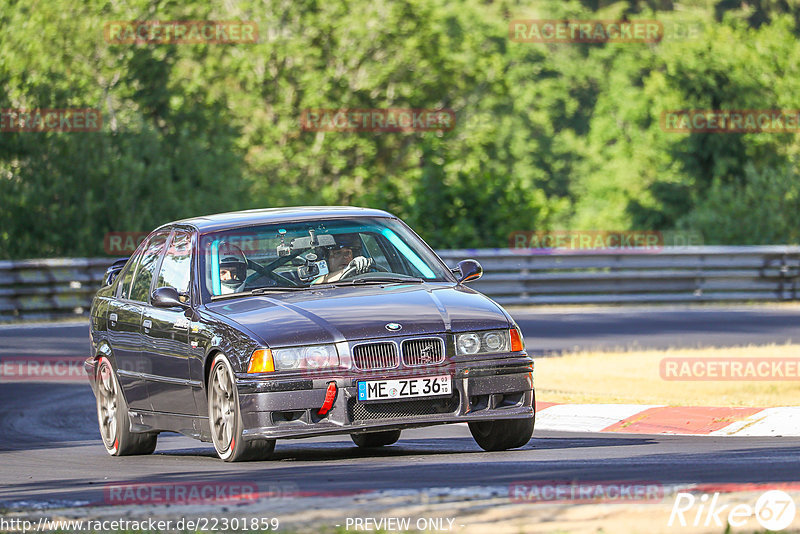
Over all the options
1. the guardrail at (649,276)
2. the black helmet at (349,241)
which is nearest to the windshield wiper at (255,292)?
the black helmet at (349,241)

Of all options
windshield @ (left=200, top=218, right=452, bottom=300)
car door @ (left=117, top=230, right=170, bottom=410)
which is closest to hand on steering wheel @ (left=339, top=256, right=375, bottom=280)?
windshield @ (left=200, top=218, right=452, bottom=300)

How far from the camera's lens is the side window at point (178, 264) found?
32.1 ft

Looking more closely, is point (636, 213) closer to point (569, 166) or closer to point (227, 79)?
point (227, 79)

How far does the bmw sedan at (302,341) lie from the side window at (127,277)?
4cm

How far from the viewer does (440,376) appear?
28.0ft

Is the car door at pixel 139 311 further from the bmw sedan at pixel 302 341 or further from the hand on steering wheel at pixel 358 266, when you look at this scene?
the hand on steering wheel at pixel 358 266

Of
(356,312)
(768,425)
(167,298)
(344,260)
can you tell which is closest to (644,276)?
(768,425)

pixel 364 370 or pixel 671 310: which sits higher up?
pixel 364 370

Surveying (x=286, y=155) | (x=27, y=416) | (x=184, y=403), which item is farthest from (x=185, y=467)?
(x=286, y=155)

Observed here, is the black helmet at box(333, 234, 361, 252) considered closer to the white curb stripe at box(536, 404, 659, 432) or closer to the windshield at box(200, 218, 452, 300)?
the windshield at box(200, 218, 452, 300)

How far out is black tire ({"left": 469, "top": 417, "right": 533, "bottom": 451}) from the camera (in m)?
9.08

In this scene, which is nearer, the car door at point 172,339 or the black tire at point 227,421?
the black tire at point 227,421

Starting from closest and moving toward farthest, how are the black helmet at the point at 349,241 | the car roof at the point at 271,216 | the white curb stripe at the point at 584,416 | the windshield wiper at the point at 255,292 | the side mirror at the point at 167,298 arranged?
the windshield wiper at the point at 255,292 → the side mirror at the point at 167,298 → the black helmet at the point at 349,241 → the car roof at the point at 271,216 → the white curb stripe at the point at 584,416

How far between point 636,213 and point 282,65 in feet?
40.4
